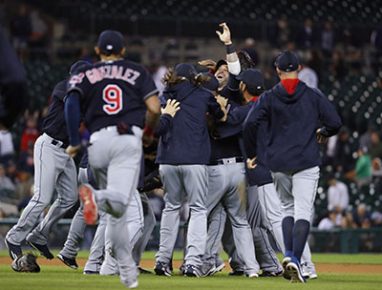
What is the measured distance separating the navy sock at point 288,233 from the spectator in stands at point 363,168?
10.4m

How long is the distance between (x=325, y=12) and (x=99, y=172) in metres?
17.3

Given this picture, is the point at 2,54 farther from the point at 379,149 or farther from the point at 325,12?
the point at 325,12

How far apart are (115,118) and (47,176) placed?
2140 mm

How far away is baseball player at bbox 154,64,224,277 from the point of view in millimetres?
10398

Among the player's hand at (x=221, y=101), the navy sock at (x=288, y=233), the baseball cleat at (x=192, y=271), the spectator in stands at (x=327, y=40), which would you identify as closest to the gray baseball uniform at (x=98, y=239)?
the baseball cleat at (x=192, y=271)

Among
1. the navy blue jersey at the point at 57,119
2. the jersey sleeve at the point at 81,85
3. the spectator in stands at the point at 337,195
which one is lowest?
the spectator in stands at the point at 337,195

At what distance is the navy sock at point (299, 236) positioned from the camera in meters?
9.32

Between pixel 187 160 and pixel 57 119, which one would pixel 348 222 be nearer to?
pixel 187 160

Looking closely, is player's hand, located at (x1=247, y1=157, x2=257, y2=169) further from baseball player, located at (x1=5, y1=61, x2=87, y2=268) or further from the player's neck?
the player's neck

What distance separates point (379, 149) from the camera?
67.3ft

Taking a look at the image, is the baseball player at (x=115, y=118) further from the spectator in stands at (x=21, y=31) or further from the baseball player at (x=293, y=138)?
the spectator in stands at (x=21, y=31)

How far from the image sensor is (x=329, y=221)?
18344 millimetres

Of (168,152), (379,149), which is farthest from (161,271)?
(379,149)

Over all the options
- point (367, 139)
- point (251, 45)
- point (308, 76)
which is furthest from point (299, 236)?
point (251, 45)
